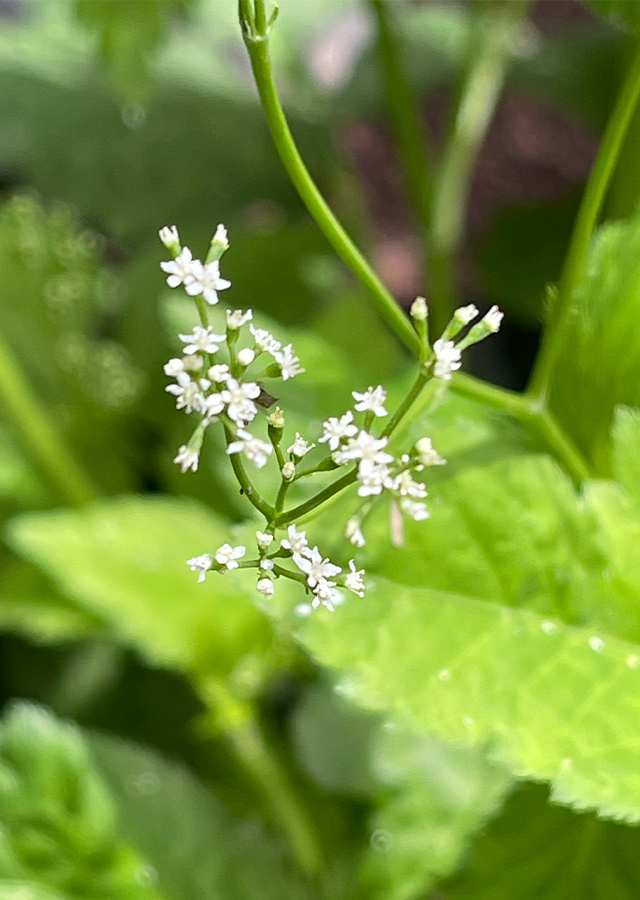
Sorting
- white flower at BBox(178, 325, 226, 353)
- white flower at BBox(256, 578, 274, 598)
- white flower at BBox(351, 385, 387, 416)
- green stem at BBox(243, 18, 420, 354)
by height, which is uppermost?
green stem at BBox(243, 18, 420, 354)

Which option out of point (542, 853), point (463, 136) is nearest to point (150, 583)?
point (542, 853)

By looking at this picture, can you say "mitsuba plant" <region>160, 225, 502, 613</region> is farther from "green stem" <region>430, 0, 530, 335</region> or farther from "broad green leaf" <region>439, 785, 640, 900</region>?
"green stem" <region>430, 0, 530, 335</region>

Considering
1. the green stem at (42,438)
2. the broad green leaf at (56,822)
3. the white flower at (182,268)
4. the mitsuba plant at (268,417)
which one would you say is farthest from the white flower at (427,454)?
the green stem at (42,438)

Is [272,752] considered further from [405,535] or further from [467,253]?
[467,253]

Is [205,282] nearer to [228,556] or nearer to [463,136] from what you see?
[228,556]

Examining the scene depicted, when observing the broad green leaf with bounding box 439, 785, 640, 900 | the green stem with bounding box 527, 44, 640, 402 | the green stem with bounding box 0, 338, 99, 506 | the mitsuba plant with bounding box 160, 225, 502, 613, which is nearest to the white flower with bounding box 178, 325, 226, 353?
the mitsuba plant with bounding box 160, 225, 502, 613

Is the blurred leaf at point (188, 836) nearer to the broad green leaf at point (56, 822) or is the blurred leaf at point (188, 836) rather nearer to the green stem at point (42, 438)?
the broad green leaf at point (56, 822)
